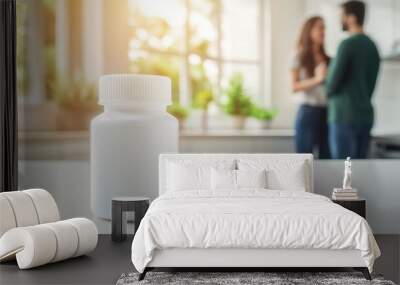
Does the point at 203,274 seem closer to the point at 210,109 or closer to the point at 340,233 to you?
the point at 340,233

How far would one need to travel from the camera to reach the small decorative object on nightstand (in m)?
6.55

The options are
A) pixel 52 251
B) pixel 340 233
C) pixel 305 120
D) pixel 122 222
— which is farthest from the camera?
pixel 305 120

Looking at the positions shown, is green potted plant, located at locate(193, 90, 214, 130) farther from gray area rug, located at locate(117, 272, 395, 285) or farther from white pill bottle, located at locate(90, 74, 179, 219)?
gray area rug, located at locate(117, 272, 395, 285)

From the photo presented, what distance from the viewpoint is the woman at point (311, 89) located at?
7.36m

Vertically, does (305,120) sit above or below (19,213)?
above

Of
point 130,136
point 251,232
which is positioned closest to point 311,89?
point 130,136

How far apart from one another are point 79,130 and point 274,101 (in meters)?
2.10

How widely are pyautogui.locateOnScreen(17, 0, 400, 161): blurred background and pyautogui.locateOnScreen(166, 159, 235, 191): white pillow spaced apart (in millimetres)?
748

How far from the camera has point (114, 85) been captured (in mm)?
6992

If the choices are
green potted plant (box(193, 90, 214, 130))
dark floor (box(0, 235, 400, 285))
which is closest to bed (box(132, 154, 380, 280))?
dark floor (box(0, 235, 400, 285))

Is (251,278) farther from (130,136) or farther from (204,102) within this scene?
(204,102)

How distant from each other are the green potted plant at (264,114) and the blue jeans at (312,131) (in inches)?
10.6

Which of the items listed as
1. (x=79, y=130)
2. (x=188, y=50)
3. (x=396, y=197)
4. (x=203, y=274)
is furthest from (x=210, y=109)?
(x=203, y=274)

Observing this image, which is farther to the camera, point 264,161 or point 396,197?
point 396,197
